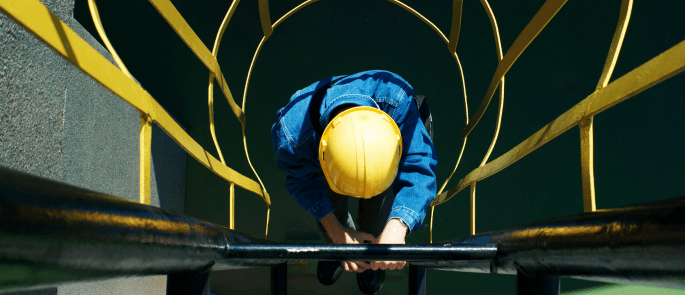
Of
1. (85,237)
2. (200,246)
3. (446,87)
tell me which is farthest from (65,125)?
(446,87)

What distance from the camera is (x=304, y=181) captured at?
1.83 m

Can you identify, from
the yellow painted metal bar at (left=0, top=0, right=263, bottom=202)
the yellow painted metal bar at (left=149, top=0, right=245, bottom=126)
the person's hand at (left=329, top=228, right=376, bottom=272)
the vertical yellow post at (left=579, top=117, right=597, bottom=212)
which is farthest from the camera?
the person's hand at (left=329, top=228, right=376, bottom=272)

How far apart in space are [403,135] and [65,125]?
5.03 ft

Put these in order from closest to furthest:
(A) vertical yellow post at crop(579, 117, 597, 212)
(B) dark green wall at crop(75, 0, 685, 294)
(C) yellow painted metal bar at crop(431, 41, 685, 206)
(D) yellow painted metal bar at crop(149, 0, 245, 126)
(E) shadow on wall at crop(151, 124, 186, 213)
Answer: (C) yellow painted metal bar at crop(431, 41, 685, 206) < (A) vertical yellow post at crop(579, 117, 597, 212) < (D) yellow painted metal bar at crop(149, 0, 245, 126) < (E) shadow on wall at crop(151, 124, 186, 213) < (B) dark green wall at crop(75, 0, 685, 294)

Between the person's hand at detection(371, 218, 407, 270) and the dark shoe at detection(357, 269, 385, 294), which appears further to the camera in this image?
the dark shoe at detection(357, 269, 385, 294)

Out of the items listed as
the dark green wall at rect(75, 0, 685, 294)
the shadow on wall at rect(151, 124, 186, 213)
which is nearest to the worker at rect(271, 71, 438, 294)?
the shadow on wall at rect(151, 124, 186, 213)

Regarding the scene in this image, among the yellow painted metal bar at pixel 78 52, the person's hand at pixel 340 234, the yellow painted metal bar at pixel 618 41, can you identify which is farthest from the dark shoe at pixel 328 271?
the yellow painted metal bar at pixel 618 41

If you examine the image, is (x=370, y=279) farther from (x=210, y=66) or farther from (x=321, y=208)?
(x=210, y=66)

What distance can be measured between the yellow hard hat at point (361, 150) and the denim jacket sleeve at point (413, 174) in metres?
0.27

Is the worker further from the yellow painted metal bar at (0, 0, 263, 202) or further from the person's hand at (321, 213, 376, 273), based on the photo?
the yellow painted metal bar at (0, 0, 263, 202)

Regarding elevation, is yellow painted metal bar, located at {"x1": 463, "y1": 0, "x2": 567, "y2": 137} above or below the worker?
above

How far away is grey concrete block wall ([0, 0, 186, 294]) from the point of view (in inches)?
53.9

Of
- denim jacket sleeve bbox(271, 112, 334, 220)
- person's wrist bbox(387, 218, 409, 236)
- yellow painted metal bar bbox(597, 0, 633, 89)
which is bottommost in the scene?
person's wrist bbox(387, 218, 409, 236)

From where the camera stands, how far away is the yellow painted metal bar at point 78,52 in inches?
23.0
